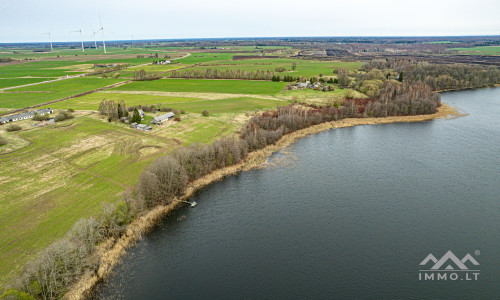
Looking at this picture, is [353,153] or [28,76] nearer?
[353,153]

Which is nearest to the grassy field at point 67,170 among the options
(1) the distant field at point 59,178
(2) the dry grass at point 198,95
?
(1) the distant field at point 59,178

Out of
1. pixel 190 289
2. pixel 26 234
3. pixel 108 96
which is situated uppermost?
pixel 108 96

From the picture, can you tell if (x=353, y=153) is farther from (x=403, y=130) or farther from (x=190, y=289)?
(x=190, y=289)

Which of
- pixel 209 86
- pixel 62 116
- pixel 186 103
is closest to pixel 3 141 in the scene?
pixel 62 116

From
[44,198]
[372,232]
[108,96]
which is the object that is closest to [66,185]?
[44,198]

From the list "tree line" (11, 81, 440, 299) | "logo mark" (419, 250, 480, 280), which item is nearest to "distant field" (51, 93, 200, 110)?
"tree line" (11, 81, 440, 299)

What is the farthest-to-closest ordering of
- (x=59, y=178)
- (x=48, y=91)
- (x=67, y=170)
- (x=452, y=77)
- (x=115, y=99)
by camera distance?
1. (x=452, y=77)
2. (x=48, y=91)
3. (x=115, y=99)
4. (x=67, y=170)
5. (x=59, y=178)

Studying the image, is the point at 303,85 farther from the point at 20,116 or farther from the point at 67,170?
the point at 20,116
